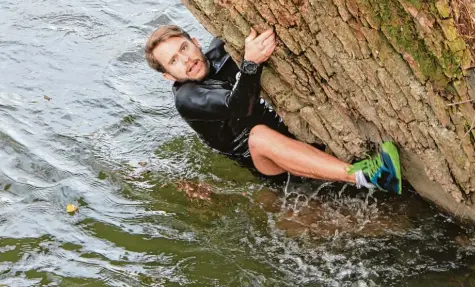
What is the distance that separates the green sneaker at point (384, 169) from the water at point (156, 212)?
1.64 feet

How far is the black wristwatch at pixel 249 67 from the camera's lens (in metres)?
4.48

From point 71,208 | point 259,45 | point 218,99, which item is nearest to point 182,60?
point 218,99

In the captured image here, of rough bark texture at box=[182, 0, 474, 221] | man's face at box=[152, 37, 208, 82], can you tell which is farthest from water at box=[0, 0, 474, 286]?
man's face at box=[152, 37, 208, 82]

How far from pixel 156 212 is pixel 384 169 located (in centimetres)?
182

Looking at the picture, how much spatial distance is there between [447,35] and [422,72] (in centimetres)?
27

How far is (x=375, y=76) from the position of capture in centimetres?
427

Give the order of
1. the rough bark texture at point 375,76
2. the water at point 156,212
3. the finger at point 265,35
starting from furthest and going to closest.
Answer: the water at point 156,212 < the finger at point 265,35 < the rough bark texture at point 375,76

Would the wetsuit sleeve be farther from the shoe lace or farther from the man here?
the shoe lace

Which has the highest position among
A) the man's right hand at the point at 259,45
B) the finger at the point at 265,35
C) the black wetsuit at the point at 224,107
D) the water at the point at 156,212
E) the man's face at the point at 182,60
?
the finger at the point at 265,35

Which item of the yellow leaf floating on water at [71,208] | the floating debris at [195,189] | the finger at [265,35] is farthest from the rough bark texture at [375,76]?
the yellow leaf floating on water at [71,208]

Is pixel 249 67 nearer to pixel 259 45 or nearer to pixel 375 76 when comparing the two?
pixel 259 45

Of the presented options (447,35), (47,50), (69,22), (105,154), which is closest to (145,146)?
(105,154)

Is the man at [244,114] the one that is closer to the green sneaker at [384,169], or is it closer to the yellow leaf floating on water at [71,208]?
the green sneaker at [384,169]

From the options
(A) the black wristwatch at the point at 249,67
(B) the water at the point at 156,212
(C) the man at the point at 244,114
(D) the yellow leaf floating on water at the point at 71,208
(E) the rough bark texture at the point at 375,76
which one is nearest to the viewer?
(E) the rough bark texture at the point at 375,76
